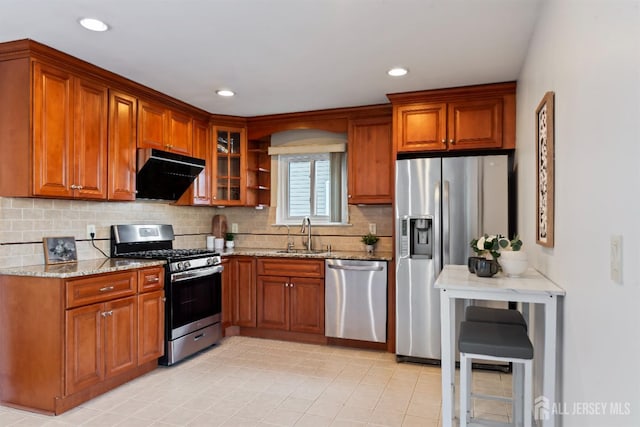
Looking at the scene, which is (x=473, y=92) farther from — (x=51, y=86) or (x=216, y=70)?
(x=51, y=86)

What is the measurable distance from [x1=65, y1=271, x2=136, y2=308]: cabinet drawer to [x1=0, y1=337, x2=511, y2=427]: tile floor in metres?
0.69

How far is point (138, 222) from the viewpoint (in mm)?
4055

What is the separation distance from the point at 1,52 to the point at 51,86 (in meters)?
0.34

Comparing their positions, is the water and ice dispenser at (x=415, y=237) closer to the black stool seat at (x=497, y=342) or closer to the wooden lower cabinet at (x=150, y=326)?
the black stool seat at (x=497, y=342)

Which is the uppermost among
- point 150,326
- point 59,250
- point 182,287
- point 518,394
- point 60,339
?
point 59,250

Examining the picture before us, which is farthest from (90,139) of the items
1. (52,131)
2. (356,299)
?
(356,299)

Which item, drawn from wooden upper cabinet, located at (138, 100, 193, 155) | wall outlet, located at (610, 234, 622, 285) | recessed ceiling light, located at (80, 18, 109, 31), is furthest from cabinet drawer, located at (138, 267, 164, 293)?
wall outlet, located at (610, 234, 622, 285)

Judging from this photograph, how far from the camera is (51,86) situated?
2885 millimetres


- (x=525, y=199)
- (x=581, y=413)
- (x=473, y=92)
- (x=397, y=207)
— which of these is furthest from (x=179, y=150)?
(x=581, y=413)

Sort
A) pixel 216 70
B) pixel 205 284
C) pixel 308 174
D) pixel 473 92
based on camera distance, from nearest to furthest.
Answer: pixel 216 70
pixel 473 92
pixel 205 284
pixel 308 174

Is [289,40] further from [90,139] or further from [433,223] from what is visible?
[433,223]

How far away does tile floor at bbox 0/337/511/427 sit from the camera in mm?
2633

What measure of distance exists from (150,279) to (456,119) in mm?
2904

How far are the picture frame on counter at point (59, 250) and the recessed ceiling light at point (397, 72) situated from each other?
2.83 m
